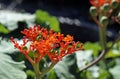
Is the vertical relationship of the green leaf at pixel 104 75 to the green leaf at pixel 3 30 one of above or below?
below

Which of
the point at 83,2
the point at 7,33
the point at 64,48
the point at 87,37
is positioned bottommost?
the point at 83,2

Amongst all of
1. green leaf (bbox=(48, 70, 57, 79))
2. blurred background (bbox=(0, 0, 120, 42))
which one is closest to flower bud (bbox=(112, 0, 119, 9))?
green leaf (bbox=(48, 70, 57, 79))

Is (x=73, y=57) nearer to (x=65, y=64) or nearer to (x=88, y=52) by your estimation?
(x=65, y=64)

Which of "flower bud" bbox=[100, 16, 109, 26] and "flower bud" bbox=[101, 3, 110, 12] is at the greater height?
"flower bud" bbox=[101, 3, 110, 12]

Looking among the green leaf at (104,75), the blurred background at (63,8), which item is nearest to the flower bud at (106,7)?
the green leaf at (104,75)

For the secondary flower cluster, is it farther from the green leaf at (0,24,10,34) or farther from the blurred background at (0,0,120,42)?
the blurred background at (0,0,120,42)

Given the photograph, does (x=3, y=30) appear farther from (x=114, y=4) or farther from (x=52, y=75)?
(x=114, y=4)

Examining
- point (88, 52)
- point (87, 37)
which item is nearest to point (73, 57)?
point (88, 52)

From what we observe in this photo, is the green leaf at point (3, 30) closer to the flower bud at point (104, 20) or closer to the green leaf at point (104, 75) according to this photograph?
the flower bud at point (104, 20)
